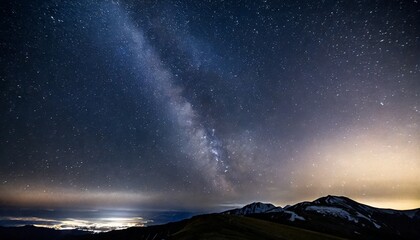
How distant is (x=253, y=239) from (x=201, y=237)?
32.8 feet

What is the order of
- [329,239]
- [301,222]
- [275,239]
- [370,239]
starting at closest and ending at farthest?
[275,239] → [329,239] → [370,239] → [301,222]

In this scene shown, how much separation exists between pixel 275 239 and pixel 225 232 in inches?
484

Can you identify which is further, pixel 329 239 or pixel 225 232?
pixel 329 239

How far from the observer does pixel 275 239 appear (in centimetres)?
4919

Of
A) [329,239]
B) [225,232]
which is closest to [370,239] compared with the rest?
[329,239]

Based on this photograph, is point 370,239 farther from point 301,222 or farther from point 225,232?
point 225,232

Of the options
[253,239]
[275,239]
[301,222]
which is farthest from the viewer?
[301,222]

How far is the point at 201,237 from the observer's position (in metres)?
38.2

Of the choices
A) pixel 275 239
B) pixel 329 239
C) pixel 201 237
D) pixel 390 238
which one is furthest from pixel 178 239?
pixel 390 238

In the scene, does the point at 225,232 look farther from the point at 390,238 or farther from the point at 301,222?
the point at 390,238

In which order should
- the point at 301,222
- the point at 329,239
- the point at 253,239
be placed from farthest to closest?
the point at 301,222, the point at 329,239, the point at 253,239

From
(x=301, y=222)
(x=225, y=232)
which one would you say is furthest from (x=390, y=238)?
(x=225, y=232)

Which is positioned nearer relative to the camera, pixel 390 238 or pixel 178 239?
pixel 178 239

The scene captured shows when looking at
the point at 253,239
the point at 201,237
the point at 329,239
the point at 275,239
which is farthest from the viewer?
the point at 329,239
